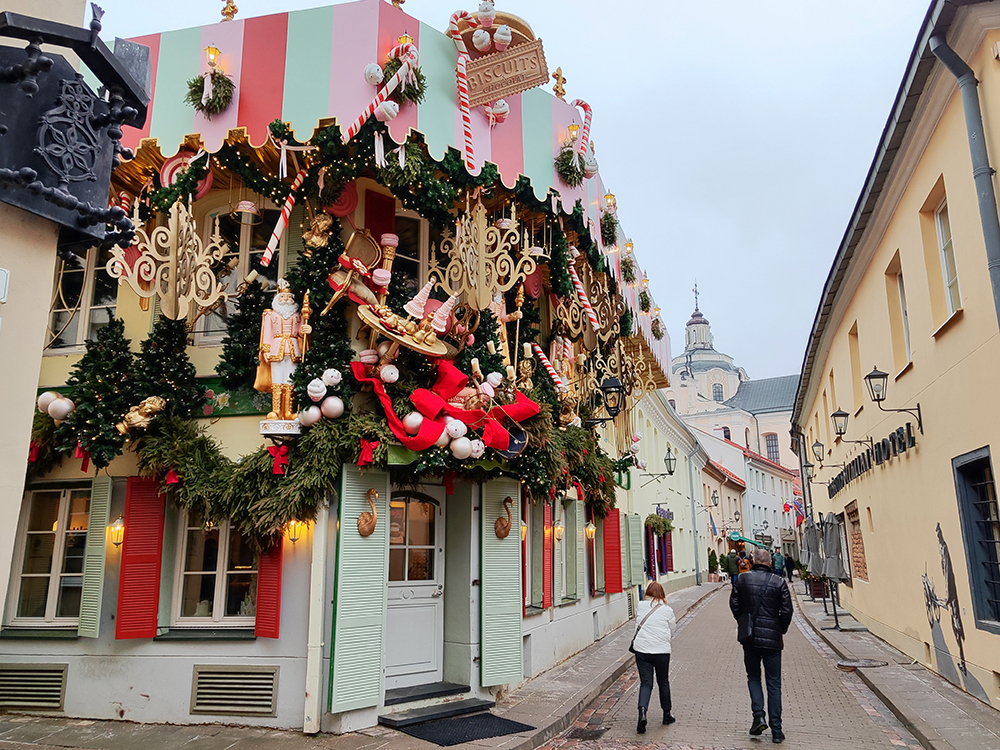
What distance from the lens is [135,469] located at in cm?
914

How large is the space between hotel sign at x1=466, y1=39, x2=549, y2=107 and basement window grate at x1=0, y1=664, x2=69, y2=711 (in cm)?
827

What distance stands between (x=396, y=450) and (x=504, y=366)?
80.8 inches

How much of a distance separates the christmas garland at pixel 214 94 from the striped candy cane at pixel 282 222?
43.5 inches

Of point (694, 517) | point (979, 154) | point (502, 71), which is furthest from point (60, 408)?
point (694, 517)

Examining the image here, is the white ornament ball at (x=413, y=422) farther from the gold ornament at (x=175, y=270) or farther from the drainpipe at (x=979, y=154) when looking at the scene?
the drainpipe at (x=979, y=154)

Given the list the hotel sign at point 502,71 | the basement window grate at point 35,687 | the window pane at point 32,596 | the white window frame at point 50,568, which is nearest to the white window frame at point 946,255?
the hotel sign at point 502,71

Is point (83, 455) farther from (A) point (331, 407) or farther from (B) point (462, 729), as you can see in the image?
(B) point (462, 729)

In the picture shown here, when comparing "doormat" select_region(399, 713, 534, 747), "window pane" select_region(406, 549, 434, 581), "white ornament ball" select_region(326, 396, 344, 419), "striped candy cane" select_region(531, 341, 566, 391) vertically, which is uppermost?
"striped candy cane" select_region(531, 341, 566, 391)

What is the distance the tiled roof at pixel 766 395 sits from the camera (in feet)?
241

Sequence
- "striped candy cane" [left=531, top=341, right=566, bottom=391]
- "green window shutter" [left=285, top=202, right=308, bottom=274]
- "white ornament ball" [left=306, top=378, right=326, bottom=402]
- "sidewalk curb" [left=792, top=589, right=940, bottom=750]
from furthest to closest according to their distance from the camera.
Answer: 1. "striped candy cane" [left=531, top=341, right=566, bottom=391]
2. "green window shutter" [left=285, top=202, right=308, bottom=274]
3. "white ornament ball" [left=306, top=378, right=326, bottom=402]
4. "sidewalk curb" [left=792, top=589, right=940, bottom=750]

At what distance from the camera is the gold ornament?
820cm

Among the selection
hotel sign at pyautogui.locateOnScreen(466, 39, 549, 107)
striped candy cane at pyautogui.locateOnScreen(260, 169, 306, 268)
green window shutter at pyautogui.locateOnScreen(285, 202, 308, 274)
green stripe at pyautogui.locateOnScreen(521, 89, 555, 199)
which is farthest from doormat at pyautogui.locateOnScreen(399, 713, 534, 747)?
hotel sign at pyautogui.locateOnScreen(466, 39, 549, 107)

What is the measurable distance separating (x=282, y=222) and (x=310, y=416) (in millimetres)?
2295

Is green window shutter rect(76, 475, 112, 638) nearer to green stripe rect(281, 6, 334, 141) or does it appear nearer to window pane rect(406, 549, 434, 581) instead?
window pane rect(406, 549, 434, 581)
